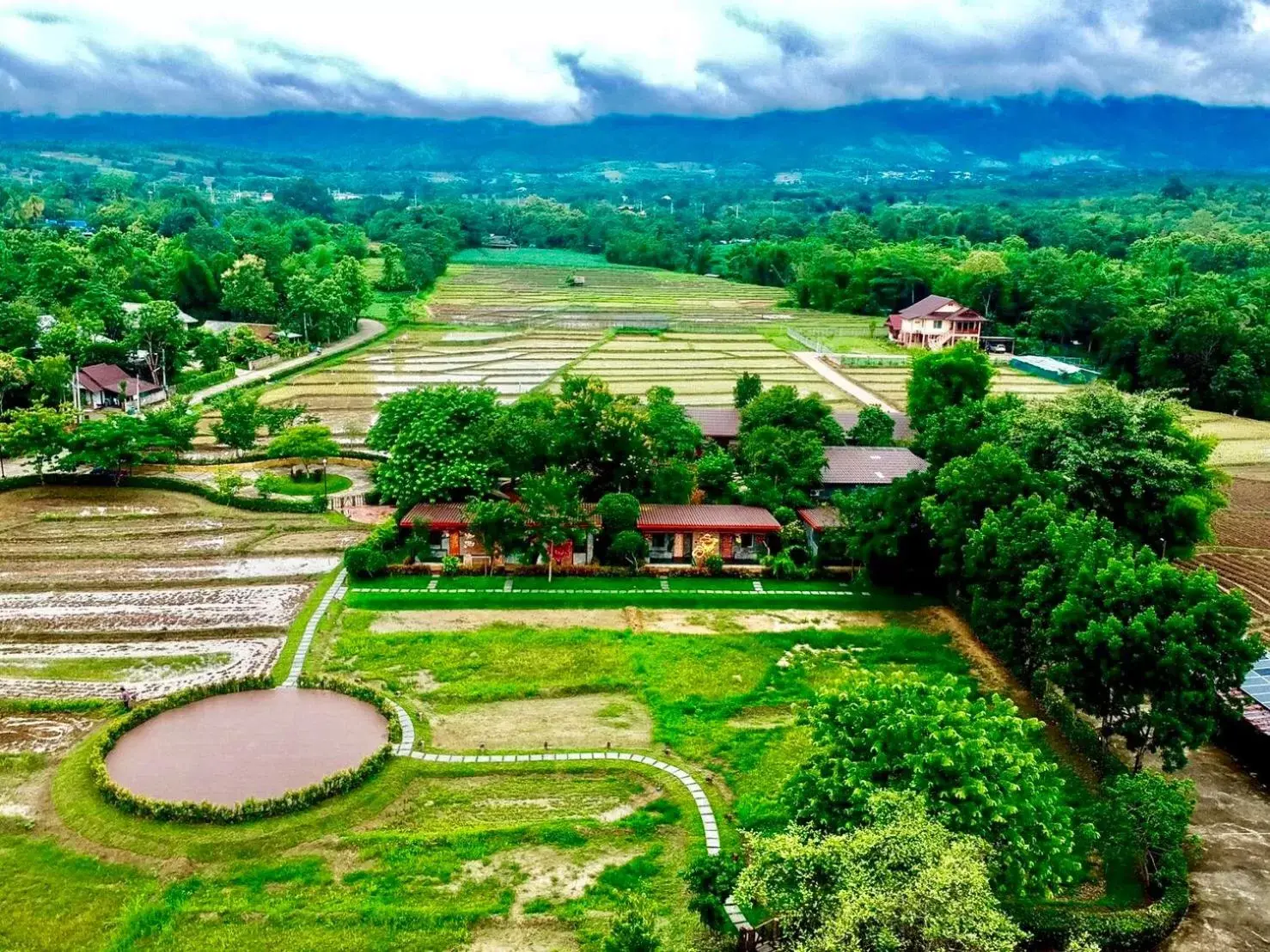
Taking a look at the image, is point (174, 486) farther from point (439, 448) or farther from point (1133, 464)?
point (1133, 464)

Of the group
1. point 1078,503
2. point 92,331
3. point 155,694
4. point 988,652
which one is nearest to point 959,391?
point 1078,503

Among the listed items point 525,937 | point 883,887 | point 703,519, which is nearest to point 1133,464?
point 703,519

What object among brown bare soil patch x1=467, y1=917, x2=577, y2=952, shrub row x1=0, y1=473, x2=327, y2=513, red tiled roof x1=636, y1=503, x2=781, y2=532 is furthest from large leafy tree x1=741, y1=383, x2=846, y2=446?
brown bare soil patch x1=467, y1=917, x2=577, y2=952

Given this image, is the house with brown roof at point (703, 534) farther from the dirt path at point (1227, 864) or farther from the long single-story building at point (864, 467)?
the dirt path at point (1227, 864)

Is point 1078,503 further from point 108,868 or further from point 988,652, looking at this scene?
point 108,868

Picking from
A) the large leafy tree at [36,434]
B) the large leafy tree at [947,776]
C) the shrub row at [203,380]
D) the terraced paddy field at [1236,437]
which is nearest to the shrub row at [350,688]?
the large leafy tree at [947,776]
